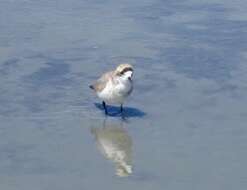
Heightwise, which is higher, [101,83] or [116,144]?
[101,83]

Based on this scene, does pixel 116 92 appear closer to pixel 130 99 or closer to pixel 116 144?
pixel 130 99

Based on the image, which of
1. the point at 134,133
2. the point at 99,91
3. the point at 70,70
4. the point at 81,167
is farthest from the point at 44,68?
the point at 81,167

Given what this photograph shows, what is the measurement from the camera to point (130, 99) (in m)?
10.9

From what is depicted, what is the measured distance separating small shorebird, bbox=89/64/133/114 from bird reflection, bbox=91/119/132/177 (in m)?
0.29

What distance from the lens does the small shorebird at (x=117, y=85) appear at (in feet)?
33.4

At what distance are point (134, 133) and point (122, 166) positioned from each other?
3.38 feet

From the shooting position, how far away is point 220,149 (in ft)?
30.3

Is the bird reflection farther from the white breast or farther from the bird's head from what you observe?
the bird's head

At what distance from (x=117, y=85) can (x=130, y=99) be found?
0.67 metres

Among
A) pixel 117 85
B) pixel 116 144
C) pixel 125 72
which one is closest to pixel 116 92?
pixel 117 85

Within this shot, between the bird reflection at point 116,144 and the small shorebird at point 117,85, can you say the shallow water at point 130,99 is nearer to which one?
the bird reflection at point 116,144

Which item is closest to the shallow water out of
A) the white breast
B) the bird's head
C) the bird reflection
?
the bird reflection

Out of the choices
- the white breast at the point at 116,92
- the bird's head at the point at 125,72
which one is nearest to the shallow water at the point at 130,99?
the white breast at the point at 116,92

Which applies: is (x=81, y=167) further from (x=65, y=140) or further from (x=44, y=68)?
(x=44, y=68)
